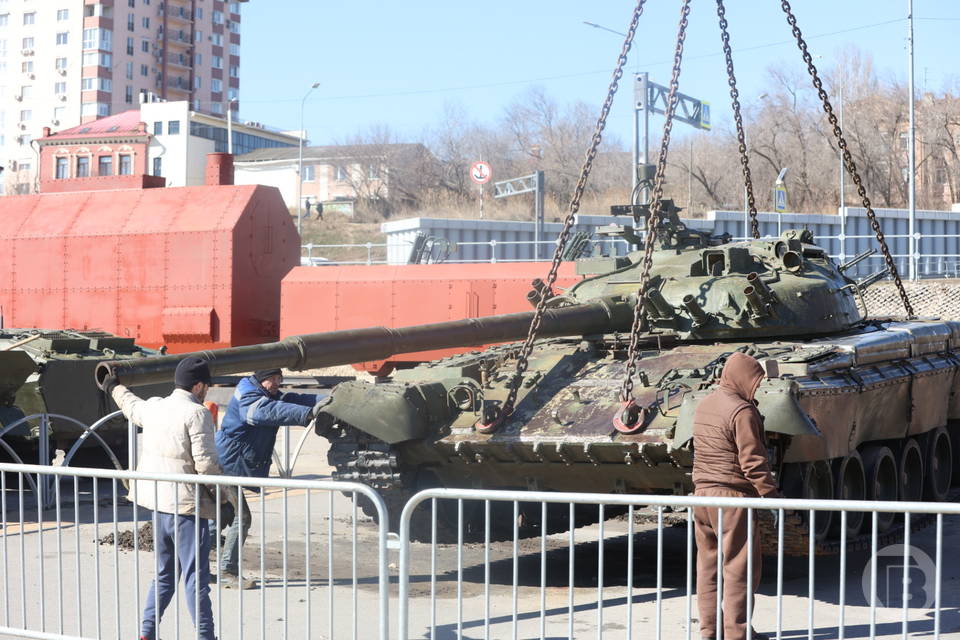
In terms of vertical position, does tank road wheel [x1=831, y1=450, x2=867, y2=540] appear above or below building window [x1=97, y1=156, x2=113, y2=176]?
below

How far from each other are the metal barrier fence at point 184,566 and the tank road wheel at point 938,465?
16.7ft

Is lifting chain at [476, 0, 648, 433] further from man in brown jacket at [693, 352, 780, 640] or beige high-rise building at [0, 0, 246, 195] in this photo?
beige high-rise building at [0, 0, 246, 195]

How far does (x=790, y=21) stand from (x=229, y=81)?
9351cm

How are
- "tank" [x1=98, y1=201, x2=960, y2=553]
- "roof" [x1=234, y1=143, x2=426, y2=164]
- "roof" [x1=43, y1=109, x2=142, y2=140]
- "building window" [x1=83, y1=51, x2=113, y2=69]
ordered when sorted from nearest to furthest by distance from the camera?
"tank" [x1=98, y1=201, x2=960, y2=553]
"roof" [x1=43, y1=109, x2=142, y2=140]
"roof" [x1=234, y1=143, x2=426, y2=164]
"building window" [x1=83, y1=51, x2=113, y2=69]

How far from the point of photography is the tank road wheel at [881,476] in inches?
393

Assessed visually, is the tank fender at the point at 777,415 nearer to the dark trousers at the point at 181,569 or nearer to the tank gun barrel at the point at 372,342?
the tank gun barrel at the point at 372,342

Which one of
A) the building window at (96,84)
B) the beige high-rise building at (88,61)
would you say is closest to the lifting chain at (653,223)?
the beige high-rise building at (88,61)

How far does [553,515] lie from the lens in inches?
397

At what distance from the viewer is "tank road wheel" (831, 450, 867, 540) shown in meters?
9.65

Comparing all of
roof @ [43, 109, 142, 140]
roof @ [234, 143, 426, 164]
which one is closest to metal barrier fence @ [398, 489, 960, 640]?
roof @ [43, 109, 142, 140]

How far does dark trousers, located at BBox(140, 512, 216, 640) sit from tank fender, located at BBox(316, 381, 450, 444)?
2.28 m

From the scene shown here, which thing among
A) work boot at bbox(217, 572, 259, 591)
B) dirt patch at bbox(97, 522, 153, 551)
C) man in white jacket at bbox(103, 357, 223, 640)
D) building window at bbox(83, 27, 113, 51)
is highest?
building window at bbox(83, 27, 113, 51)

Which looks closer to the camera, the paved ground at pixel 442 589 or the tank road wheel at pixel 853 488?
the paved ground at pixel 442 589

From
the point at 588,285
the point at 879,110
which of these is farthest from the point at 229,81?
the point at 588,285
